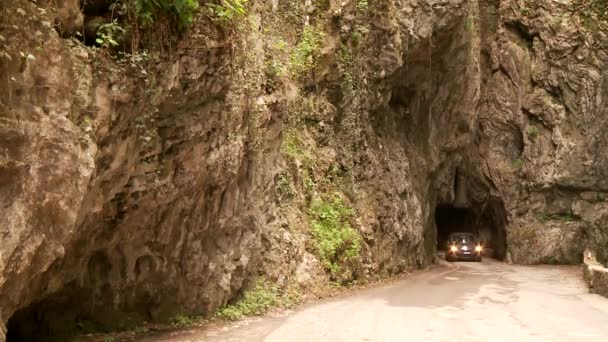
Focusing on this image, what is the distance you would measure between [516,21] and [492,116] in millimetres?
5963

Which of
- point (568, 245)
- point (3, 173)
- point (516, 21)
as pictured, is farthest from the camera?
point (516, 21)

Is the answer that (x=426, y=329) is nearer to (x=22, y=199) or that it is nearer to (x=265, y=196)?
(x=265, y=196)

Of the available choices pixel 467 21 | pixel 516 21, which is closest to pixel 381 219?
pixel 467 21

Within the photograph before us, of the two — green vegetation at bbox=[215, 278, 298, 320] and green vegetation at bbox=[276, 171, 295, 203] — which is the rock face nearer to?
green vegetation at bbox=[276, 171, 295, 203]

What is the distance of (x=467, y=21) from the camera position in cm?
2594

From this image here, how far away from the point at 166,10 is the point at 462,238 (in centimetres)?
2867

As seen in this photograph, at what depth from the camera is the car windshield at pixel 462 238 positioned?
3347 centimetres

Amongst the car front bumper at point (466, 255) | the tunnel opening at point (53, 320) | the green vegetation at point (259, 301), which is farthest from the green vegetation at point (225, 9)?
the car front bumper at point (466, 255)

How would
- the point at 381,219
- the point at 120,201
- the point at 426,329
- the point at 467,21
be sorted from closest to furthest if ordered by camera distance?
the point at 120,201 < the point at 426,329 < the point at 381,219 < the point at 467,21

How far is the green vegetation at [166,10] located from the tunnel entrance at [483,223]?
30.6 metres

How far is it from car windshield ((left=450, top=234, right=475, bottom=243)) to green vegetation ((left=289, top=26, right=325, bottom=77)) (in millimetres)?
18646

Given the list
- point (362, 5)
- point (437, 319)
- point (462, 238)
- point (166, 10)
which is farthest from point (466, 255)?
point (166, 10)

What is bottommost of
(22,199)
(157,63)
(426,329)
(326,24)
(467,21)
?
(426,329)

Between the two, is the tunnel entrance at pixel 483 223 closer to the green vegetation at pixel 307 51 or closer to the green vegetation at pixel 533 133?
the green vegetation at pixel 533 133
